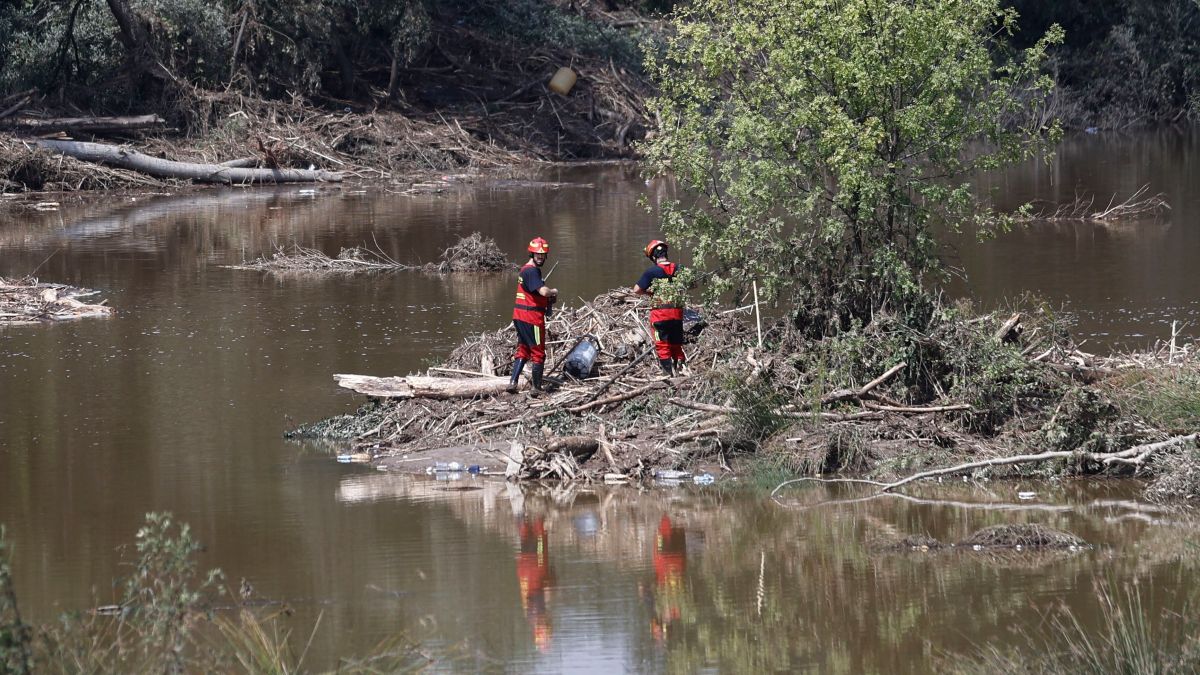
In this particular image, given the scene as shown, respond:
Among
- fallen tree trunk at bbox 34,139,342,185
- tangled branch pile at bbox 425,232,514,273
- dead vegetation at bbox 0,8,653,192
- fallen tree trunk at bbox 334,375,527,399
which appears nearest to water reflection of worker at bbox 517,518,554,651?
fallen tree trunk at bbox 334,375,527,399

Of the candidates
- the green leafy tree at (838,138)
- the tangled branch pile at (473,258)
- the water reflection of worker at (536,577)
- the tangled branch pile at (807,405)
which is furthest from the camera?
the tangled branch pile at (473,258)

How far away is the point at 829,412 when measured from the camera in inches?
516

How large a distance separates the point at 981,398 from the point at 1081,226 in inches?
580

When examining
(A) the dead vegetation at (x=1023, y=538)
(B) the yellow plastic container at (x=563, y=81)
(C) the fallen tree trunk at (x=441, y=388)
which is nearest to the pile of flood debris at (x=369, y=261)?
(C) the fallen tree trunk at (x=441, y=388)

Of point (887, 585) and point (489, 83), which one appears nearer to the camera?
point (887, 585)

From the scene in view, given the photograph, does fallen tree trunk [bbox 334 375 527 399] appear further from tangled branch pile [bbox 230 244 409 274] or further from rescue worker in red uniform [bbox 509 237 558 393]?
tangled branch pile [bbox 230 244 409 274]

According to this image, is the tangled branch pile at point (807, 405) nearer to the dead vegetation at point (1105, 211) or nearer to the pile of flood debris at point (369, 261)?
the pile of flood debris at point (369, 261)

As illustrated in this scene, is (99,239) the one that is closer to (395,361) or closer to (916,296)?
(395,361)

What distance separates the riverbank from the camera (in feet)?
40.8

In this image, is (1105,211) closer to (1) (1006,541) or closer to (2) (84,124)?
(1) (1006,541)

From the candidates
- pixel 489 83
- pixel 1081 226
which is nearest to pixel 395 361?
pixel 1081 226

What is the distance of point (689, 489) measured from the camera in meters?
12.5

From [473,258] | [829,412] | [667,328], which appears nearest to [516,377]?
[667,328]

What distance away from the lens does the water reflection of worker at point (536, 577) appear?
9195 millimetres
